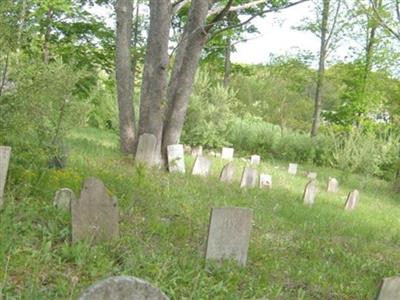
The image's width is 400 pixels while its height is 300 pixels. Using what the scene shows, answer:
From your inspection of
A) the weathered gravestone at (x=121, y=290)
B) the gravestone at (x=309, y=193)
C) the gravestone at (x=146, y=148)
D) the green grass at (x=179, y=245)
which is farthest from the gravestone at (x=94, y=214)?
the gravestone at (x=309, y=193)

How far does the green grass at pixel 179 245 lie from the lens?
12.3 ft

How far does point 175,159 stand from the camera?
9109mm

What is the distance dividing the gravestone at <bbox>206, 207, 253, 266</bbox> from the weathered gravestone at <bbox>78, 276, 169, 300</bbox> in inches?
87.7

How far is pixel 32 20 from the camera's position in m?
5.44

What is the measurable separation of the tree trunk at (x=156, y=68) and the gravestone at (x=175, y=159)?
0.38m

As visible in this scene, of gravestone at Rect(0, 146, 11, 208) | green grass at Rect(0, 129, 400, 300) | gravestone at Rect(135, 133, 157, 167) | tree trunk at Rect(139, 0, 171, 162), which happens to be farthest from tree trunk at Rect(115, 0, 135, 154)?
gravestone at Rect(0, 146, 11, 208)

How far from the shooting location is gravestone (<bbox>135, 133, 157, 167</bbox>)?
29.3ft

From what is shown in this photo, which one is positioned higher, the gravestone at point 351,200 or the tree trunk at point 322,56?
the tree trunk at point 322,56

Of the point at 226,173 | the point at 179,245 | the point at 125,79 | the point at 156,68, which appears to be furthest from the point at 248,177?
the point at 179,245

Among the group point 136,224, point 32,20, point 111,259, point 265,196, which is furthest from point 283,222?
point 32,20

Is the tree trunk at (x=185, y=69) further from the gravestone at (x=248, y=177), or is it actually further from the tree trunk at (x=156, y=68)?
the gravestone at (x=248, y=177)

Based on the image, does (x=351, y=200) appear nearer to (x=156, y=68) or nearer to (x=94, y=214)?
(x=156, y=68)

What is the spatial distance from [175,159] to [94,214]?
4847mm

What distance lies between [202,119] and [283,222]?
384 inches
